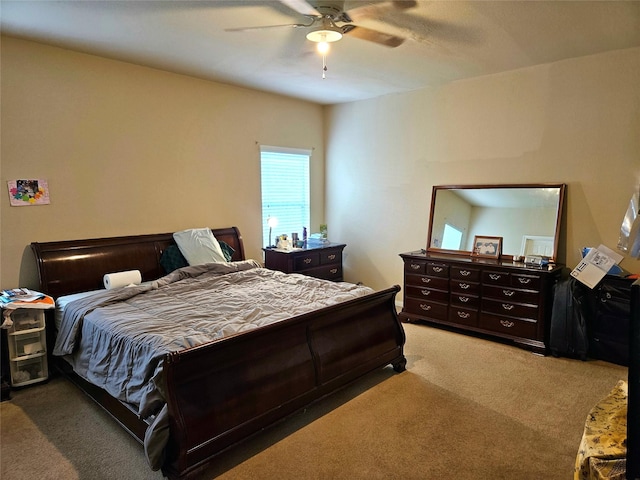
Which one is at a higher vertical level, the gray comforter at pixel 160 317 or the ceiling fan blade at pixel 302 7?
the ceiling fan blade at pixel 302 7

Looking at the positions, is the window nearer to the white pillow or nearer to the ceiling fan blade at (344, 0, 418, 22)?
the white pillow

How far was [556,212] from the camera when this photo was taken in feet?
12.7

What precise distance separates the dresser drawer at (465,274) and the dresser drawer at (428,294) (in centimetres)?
23

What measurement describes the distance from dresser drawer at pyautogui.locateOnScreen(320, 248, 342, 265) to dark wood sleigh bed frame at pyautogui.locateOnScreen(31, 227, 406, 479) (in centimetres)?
181

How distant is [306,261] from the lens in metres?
4.82

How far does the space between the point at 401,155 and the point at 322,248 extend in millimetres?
1505

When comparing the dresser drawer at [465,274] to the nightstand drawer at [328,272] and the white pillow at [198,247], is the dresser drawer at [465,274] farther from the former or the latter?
the white pillow at [198,247]

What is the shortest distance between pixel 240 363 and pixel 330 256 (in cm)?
296

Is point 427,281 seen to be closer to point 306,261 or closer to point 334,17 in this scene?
point 306,261

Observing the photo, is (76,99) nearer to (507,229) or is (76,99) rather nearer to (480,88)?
(480,88)

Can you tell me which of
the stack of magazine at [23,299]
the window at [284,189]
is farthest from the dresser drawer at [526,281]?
the stack of magazine at [23,299]

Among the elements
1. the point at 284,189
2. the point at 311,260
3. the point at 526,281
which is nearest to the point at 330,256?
the point at 311,260

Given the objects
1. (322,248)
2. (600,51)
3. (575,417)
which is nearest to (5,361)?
(322,248)

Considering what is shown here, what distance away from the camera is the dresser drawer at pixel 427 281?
4.23 m
